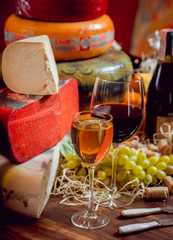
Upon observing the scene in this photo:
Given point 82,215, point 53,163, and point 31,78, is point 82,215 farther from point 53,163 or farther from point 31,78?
point 31,78

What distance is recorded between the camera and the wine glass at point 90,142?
715 mm

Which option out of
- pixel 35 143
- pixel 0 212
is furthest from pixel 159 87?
pixel 0 212

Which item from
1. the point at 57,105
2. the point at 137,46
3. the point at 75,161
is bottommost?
the point at 137,46

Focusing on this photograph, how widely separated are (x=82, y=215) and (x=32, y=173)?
0.49 ft

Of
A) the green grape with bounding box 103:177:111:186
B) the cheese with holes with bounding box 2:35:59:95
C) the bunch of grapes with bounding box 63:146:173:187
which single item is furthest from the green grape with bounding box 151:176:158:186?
the cheese with holes with bounding box 2:35:59:95

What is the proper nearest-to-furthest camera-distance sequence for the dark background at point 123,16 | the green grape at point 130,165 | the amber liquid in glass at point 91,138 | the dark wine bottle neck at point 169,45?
the amber liquid in glass at point 91,138 → the green grape at point 130,165 → the dark wine bottle neck at point 169,45 → the dark background at point 123,16

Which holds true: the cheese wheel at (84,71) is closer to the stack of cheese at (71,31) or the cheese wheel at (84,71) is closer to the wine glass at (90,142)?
the stack of cheese at (71,31)

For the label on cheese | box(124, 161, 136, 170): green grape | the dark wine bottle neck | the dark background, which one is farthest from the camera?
the dark background

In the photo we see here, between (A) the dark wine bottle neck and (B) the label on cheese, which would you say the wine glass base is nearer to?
(B) the label on cheese

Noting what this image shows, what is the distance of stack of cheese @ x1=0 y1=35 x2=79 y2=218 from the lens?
0.78 metres

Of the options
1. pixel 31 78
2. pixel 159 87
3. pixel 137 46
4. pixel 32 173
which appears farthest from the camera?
pixel 137 46

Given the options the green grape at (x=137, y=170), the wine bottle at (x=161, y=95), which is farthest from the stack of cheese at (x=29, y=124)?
the wine bottle at (x=161, y=95)

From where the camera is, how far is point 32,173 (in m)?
0.78

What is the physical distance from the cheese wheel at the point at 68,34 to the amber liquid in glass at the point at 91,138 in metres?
0.48
